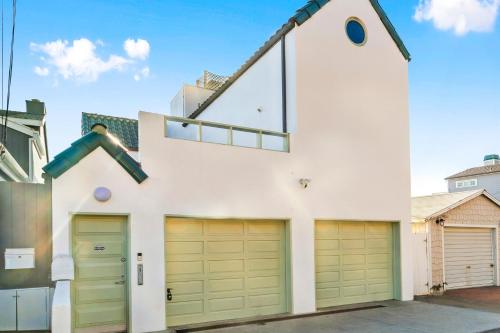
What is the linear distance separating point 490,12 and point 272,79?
20.8ft

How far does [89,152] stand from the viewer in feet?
21.7

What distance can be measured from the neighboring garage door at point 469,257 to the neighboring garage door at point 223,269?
25.0ft

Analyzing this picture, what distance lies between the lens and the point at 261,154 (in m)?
8.32

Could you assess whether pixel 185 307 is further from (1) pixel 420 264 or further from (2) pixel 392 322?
(1) pixel 420 264

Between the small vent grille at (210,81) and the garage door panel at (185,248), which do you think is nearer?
the garage door panel at (185,248)

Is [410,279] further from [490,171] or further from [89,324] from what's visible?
[490,171]

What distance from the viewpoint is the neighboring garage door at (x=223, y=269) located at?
293 inches

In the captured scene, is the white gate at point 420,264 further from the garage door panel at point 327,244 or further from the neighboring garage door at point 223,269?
the neighboring garage door at point 223,269

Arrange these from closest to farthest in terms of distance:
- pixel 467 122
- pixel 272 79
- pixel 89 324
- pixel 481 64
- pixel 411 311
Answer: pixel 89 324 → pixel 411 311 → pixel 272 79 → pixel 481 64 → pixel 467 122

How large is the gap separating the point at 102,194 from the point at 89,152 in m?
0.80

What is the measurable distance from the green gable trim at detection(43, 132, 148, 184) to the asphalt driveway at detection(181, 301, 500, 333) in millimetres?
3441

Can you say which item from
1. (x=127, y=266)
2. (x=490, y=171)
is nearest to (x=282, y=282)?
(x=127, y=266)

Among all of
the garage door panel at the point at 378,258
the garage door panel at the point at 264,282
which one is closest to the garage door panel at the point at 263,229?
the garage door panel at the point at 264,282

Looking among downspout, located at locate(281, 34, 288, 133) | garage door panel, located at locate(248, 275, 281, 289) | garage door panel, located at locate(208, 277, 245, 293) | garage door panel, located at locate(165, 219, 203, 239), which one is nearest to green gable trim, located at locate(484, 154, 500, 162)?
downspout, located at locate(281, 34, 288, 133)
